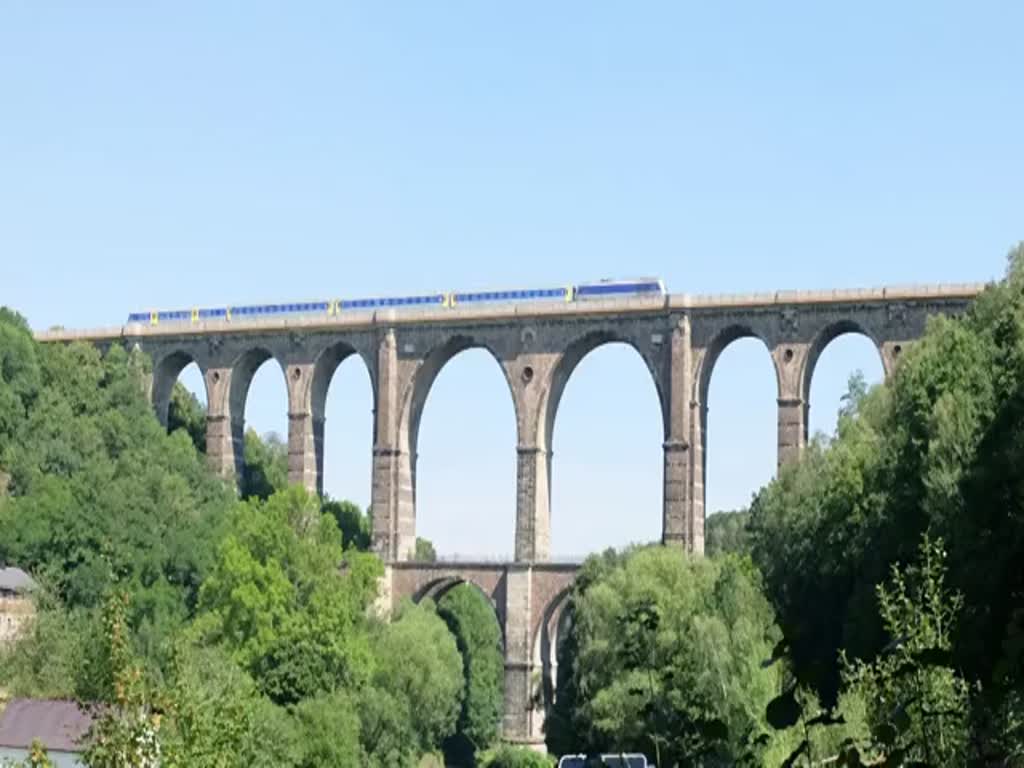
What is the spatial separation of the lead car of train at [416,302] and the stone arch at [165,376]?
1596mm

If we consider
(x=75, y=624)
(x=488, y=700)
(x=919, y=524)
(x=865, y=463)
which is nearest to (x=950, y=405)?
(x=919, y=524)

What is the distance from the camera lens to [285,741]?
47875 millimetres

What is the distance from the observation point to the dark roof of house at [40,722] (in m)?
44.0

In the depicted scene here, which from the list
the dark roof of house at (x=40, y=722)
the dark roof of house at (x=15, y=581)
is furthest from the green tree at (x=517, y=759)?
the dark roof of house at (x=40, y=722)

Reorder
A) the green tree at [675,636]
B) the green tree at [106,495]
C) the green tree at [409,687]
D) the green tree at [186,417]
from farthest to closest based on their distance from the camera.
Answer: the green tree at [186,417]
the green tree at [106,495]
the green tree at [409,687]
the green tree at [675,636]

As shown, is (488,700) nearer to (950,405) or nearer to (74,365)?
(74,365)

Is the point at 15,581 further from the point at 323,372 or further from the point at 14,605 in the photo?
the point at 323,372

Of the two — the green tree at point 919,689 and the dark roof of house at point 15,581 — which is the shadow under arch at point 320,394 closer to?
the dark roof of house at point 15,581

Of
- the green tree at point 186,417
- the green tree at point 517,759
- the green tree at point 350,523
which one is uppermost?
the green tree at point 186,417

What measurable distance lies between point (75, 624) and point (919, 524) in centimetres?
3336

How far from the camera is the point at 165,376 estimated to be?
8044cm

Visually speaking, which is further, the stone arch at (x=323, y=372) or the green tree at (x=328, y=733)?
the stone arch at (x=323, y=372)

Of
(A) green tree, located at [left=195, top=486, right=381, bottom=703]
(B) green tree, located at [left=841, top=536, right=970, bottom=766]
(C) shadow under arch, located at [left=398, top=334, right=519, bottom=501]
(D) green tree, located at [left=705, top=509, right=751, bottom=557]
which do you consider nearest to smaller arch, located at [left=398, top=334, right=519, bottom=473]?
(C) shadow under arch, located at [left=398, top=334, right=519, bottom=501]

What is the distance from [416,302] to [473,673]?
22430mm
